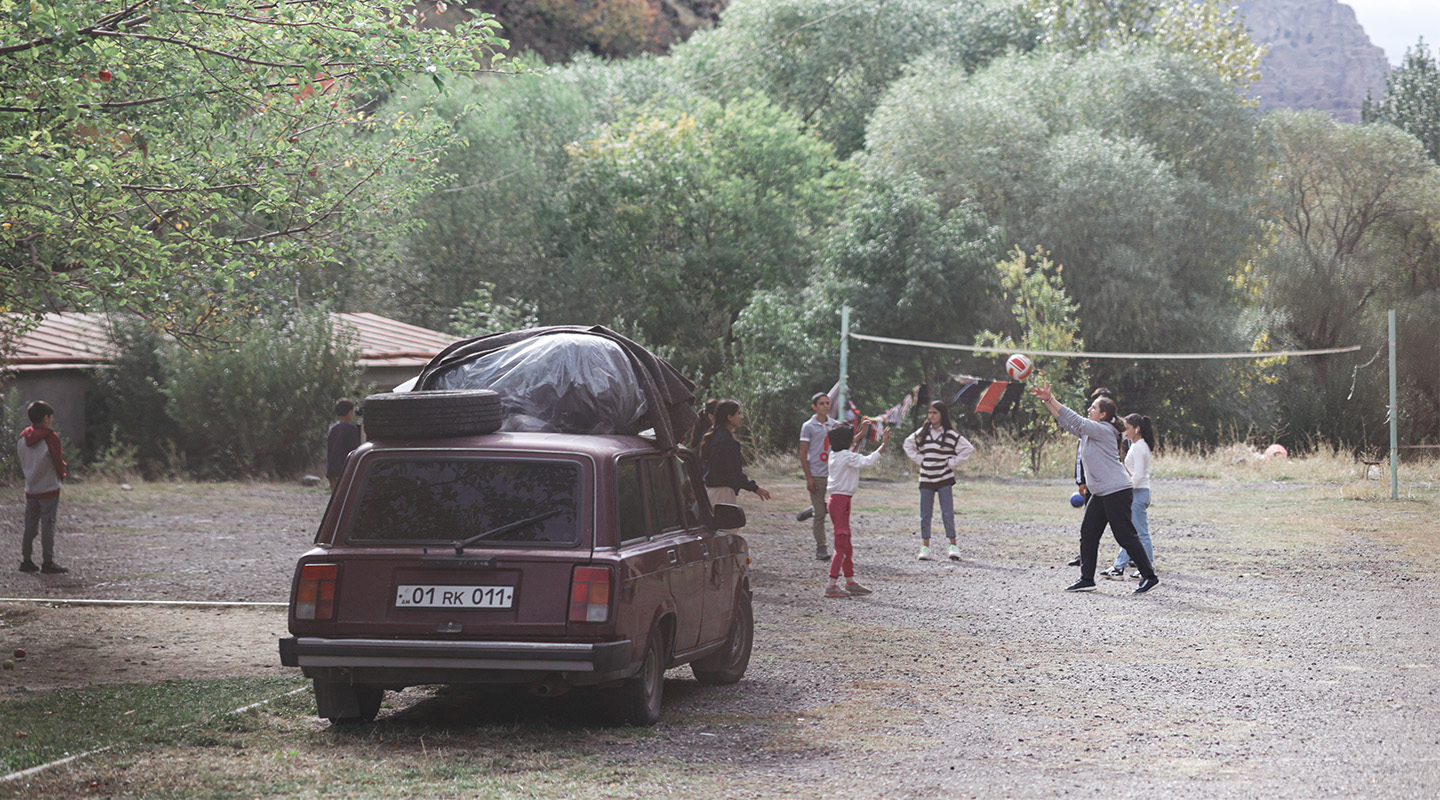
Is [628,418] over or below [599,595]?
over

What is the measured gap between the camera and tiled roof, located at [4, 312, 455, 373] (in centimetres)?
2919

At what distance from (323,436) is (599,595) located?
2299 centimetres

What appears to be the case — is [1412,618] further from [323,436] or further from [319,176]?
[323,436]

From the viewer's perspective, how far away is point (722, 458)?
13695mm

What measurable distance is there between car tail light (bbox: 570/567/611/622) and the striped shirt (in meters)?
9.11

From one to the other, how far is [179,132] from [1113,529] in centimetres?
899

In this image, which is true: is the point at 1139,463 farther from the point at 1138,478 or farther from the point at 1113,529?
the point at 1113,529

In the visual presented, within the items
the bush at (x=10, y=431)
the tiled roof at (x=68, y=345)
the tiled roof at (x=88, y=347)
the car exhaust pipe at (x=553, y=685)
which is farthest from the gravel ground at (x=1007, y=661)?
the tiled roof at (x=68, y=345)

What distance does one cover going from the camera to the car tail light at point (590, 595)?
6656 mm

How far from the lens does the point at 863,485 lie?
2797 centimetres

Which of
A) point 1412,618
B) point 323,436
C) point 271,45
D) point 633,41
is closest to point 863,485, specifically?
point 323,436

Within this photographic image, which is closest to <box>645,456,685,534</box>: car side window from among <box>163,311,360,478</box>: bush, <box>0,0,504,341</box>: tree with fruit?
<box>0,0,504,341</box>: tree with fruit

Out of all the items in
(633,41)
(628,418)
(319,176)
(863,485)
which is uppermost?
(633,41)

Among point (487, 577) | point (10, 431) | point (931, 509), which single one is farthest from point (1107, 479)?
point (10, 431)
